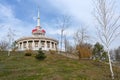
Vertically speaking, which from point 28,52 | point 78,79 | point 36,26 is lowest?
point 78,79

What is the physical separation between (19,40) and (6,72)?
30982mm

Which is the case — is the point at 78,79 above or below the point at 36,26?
below

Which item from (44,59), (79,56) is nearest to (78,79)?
(44,59)

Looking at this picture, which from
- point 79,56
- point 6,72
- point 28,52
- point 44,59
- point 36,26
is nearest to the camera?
point 6,72

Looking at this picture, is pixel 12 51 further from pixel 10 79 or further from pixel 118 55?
pixel 118 55

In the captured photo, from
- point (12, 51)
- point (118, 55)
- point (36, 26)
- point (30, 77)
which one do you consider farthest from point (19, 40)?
point (118, 55)

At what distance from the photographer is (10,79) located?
51.4 feet

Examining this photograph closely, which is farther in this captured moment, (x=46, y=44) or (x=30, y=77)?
(x=46, y=44)

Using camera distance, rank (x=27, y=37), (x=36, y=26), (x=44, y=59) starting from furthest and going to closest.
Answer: (x=36, y=26) < (x=27, y=37) < (x=44, y=59)

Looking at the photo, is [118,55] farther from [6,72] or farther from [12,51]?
[6,72]

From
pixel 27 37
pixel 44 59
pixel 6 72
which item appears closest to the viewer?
pixel 6 72

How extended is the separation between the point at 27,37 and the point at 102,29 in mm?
30946

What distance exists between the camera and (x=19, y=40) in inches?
1918

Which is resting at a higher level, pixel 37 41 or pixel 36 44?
pixel 37 41
